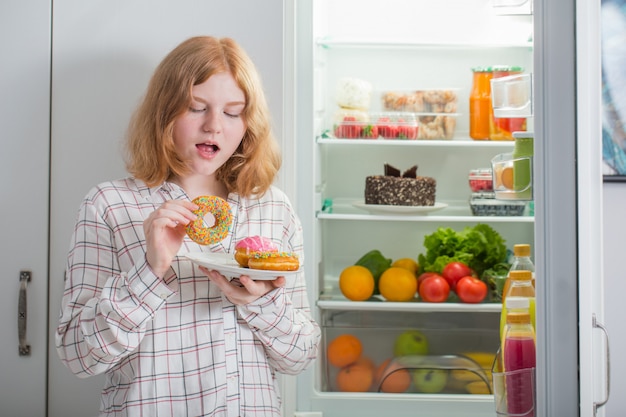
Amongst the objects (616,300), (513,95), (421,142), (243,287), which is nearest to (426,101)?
(421,142)

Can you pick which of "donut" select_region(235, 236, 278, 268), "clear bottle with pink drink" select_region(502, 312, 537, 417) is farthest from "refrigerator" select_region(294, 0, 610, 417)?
"donut" select_region(235, 236, 278, 268)

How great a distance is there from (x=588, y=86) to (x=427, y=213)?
3.88ft

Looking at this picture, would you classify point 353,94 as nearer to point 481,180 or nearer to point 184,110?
point 481,180

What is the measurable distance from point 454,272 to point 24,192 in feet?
4.58

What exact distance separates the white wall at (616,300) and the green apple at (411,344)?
66 centimetres

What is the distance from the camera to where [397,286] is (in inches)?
104

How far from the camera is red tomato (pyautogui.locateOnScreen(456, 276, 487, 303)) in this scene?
2.60 metres

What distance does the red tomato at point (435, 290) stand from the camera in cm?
261

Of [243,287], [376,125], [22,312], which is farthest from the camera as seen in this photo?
[376,125]

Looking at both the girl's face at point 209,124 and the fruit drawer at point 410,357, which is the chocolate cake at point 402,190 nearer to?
the fruit drawer at point 410,357

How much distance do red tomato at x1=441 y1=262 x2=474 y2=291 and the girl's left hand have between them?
118 centimetres

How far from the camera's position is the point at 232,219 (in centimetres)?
166

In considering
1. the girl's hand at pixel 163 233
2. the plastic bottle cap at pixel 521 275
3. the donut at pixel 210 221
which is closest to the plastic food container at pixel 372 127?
the plastic bottle cap at pixel 521 275

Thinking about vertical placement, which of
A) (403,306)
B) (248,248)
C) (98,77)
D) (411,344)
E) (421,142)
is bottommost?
(411,344)
